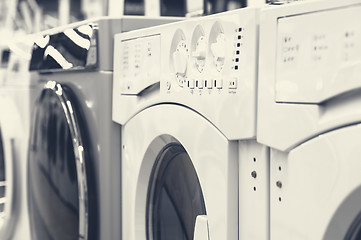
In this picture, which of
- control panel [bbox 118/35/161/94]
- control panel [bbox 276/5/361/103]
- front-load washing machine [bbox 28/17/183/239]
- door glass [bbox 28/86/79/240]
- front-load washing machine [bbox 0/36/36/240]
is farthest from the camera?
front-load washing machine [bbox 0/36/36/240]

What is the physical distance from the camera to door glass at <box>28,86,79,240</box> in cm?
130

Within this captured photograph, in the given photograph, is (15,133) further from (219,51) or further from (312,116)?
(312,116)

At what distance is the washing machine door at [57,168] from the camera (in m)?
1.21

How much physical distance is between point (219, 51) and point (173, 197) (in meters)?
0.34

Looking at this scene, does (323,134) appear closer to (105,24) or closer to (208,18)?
(208,18)

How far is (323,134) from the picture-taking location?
61cm

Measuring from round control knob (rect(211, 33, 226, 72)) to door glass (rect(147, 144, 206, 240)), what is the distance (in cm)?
20

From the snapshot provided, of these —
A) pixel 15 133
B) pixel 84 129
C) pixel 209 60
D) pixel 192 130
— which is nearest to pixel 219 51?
pixel 209 60

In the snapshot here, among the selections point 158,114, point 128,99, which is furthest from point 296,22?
point 128,99

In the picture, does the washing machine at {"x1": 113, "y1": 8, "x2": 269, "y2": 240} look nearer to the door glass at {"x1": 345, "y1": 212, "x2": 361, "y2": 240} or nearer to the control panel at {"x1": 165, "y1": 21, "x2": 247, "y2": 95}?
the control panel at {"x1": 165, "y1": 21, "x2": 247, "y2": 95}

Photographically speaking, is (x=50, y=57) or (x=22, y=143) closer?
(x=50, y=57)

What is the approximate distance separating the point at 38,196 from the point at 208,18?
2.66 feet

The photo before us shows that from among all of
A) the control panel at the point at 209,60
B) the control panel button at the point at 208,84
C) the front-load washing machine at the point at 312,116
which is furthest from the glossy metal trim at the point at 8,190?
the front-load washing machine at the point at 312,116

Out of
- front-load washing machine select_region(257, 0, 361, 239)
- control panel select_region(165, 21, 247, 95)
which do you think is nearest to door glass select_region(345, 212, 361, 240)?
front-load washing machine select_region(257, 0, 361, 239)
